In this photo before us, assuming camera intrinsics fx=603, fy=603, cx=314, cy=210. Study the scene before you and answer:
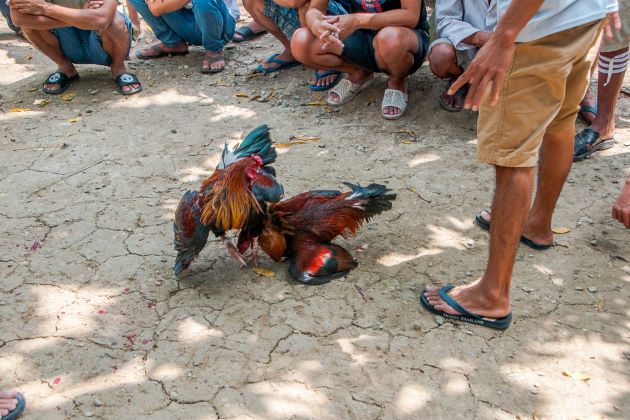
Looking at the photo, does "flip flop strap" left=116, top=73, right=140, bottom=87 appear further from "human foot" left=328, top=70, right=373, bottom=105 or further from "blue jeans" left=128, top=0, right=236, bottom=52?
"human foot" left=328, top=70, right=373, bottom=105

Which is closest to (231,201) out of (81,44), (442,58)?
(442,58)

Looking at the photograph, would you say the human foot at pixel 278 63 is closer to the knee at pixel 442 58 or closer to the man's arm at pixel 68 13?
the man's arm at pixel 68 13

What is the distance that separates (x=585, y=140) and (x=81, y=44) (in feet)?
14.8

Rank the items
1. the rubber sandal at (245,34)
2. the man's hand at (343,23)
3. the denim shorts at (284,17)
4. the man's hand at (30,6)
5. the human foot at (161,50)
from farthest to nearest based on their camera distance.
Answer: the rubber sandal at (245,34), the human foot at (161,50), the denim shorts at (284,17), the man's hand at (30,6), the man's hand at (343,23)

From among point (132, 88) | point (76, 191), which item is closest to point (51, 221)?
point (76, 191)

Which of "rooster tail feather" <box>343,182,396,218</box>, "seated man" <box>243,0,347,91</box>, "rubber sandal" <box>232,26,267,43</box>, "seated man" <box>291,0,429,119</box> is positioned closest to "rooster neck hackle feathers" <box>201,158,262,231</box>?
"rooster tail feather" <box>343,182,396,218</box>

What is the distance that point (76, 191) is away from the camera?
4121 mm

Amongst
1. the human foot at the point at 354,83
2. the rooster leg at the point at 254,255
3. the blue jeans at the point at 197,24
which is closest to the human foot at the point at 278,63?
the blue jeans at the point at 197,24

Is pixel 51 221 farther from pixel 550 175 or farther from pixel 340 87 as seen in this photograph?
pixel 550 175

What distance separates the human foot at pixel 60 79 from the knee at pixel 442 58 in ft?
11.6

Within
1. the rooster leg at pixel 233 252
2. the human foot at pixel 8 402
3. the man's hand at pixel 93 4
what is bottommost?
the human foot at pixel 8 402

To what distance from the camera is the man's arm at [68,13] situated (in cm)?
522

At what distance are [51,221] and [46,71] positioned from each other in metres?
3.13

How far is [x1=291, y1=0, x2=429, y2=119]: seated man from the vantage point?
454 cm
